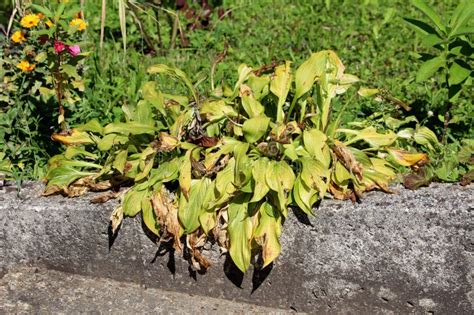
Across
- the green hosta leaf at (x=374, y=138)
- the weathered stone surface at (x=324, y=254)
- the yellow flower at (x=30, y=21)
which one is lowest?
the weathered stone surface at (x=324, y=254)

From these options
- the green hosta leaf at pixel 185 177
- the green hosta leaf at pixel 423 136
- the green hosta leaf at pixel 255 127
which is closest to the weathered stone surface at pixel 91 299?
the green hosta leaf at pixel 185 177

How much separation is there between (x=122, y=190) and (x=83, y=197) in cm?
18

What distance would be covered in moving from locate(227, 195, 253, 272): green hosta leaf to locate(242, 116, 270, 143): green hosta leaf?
0.93 ft

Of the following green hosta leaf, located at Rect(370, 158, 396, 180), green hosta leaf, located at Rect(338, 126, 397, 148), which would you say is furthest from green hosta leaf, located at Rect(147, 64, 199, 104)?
green hosta leaf, located at Rect(370, 158, 396, 180)

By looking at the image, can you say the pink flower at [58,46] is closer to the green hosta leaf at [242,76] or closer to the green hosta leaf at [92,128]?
the green hosta leaf at [92,128]

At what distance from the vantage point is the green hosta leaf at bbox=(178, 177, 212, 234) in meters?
3.43

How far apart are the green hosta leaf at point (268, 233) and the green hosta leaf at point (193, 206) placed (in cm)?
25

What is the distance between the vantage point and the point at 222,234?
3.46 metres

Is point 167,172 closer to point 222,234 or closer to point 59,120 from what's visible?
point 222,234

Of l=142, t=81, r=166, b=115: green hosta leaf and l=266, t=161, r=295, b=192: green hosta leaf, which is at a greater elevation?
l=142, t=81, r=166, b=115: green hosta leaf

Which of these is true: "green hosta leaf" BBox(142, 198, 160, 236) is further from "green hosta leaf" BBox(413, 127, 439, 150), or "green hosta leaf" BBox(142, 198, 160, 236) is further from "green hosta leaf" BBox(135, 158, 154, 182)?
"green hosta leaf" BBox(413, 127, 439, 150)

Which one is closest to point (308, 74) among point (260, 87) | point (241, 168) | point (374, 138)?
point (260, 87)

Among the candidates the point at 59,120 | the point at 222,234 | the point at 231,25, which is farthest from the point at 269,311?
the point at 231,25

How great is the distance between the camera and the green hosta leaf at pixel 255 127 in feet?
11.1
